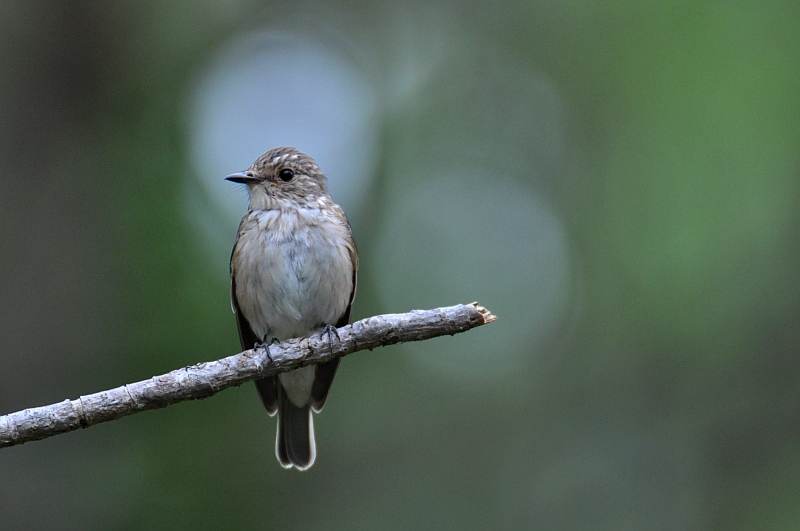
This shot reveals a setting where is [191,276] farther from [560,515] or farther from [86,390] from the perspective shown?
[560,515]

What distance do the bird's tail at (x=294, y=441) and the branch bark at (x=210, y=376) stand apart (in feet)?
9.61

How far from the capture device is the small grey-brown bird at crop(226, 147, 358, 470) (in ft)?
19.6

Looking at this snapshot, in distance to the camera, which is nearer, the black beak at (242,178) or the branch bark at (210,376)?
the branch bark at (210,376)

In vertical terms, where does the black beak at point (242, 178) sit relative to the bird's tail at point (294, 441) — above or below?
above

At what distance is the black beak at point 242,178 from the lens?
21.0 ft

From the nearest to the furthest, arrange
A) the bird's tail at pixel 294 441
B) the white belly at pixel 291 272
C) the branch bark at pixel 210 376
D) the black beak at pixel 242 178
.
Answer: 1. the branch bark at pixel 210 376
2. the white belly at pixel 291 272
3. the black beak at pixel 242 178
4. the bird's tail at pixel 294 441

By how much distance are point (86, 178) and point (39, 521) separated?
10.6ft

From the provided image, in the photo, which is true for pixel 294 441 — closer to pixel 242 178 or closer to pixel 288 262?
pixel 288 262

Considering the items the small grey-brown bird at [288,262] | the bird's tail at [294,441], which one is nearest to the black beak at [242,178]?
the small grey-brown bird at [288,262]

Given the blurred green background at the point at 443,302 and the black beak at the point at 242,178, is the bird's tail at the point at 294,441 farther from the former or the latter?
the black beak at the point at 242,178

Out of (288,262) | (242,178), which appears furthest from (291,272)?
(242,178)

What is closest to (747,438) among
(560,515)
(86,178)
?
(560,515)

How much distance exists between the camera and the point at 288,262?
5.95 meters

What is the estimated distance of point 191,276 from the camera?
23.5 feet
